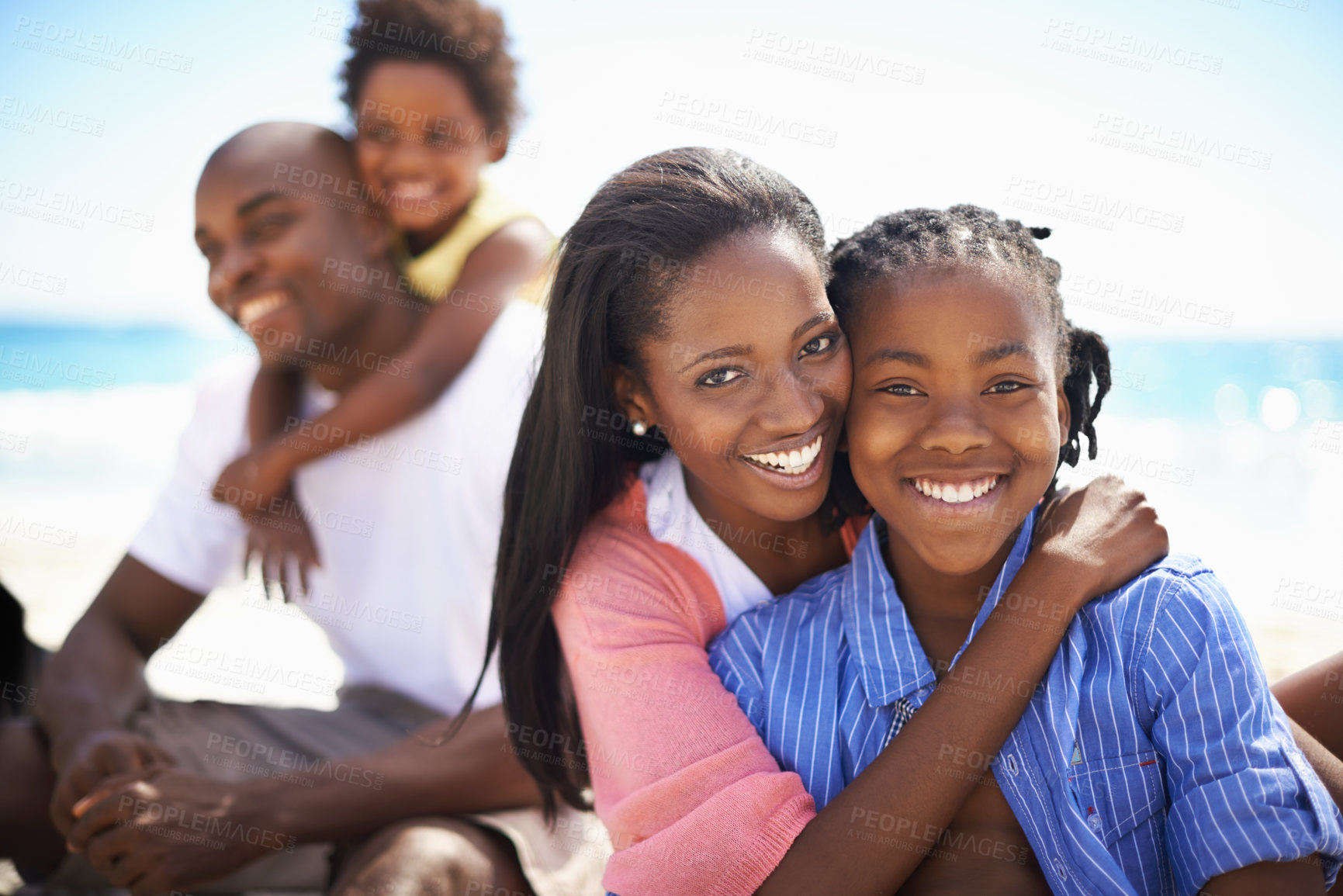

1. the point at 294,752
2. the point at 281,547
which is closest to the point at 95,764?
the point at 294,752

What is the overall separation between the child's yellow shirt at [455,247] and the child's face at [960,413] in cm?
203

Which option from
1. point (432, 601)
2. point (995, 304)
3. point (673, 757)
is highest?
point (995, 304)

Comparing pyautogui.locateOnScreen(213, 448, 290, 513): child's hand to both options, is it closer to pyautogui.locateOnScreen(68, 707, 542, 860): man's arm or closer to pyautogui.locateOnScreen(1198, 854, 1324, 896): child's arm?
pyautogui.locateOnScreen(68, 707, 542, 860): man's arm

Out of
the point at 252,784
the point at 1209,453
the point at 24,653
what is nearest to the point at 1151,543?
the point at 252,784

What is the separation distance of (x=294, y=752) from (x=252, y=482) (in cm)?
85

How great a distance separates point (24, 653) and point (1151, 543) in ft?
11.4

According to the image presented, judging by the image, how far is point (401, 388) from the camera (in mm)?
3014

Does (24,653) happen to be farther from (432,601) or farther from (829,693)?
(829,693)

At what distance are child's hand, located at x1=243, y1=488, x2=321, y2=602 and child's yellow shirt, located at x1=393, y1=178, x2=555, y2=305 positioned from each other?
37.4 inches

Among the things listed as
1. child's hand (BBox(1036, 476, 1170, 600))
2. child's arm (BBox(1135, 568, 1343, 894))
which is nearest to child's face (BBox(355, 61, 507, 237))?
child's hand (BBox(1036, 476, 1170, 600))

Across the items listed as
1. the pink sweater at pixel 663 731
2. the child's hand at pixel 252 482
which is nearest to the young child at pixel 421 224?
the child's hand at pixel 252 482

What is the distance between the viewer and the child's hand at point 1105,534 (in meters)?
1.77

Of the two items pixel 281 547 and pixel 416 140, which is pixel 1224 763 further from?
pixel 416 140

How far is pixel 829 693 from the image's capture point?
1.95m
